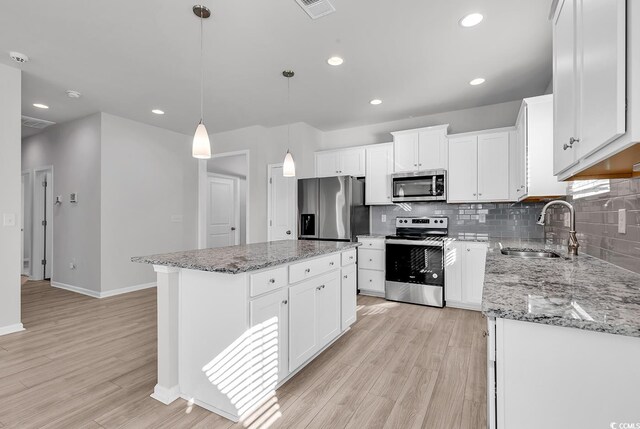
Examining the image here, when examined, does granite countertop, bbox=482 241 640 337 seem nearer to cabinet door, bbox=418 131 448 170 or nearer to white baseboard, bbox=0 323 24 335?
cabinet door, bbox=418 131 448 170

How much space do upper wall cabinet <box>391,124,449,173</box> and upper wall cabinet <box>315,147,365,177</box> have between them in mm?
562

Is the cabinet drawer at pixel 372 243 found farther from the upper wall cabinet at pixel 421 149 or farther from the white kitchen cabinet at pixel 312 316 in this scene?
the white kitchen cabinet at pixel 312 316

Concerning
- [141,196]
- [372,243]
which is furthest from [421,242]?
[141,196]

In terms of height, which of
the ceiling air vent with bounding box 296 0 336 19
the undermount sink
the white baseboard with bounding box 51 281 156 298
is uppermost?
the ceiling air vent with bounding box 296 0 336 19

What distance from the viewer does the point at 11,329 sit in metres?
3.11

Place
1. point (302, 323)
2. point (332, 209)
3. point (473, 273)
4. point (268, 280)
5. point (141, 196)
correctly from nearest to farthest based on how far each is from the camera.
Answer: point (268, 280), point (302, 323), point (473, 273), point (332, 209), point (141, 196)

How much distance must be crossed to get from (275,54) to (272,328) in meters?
2.39

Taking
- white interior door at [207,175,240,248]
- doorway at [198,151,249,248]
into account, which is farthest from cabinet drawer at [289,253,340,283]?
white interior door at [207,175,240,248]

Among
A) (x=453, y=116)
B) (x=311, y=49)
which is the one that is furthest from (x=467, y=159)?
(x=311, y=49)

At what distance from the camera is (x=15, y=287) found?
319 cm

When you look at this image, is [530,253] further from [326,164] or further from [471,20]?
[326,164]

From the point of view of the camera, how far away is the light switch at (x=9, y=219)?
310 centimetres

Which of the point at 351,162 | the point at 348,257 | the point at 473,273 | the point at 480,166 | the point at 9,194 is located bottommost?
the point at 473,273

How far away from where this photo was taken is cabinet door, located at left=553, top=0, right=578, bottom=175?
4.08ft
